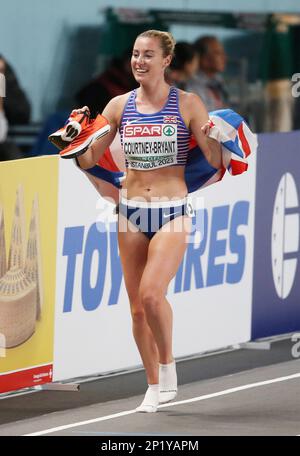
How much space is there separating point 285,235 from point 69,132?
3.45 metres

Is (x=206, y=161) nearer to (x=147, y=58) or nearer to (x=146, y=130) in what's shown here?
(x=146, y=130)

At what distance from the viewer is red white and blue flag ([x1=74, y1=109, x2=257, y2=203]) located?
8.81m

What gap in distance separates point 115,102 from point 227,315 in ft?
8.90

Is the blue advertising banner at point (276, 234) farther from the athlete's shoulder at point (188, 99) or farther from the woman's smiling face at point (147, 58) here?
the woman's smiling face at point (147, 58)

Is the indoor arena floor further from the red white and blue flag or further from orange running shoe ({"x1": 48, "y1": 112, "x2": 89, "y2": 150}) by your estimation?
orange running shoe ({"x1": 48, "y1": 112, "x2": 89, "y2": 150})

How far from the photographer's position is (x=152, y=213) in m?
8.95

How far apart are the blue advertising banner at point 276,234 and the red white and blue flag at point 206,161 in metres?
2.29

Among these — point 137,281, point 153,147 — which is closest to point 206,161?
point 153,147

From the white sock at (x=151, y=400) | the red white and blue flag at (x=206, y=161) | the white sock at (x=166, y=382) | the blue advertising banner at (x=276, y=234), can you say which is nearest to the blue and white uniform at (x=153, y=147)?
the red white and blue flag at (x=206, y=161)

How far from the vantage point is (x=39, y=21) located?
49.2 ft

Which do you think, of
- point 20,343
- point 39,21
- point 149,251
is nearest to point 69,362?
point 20,343

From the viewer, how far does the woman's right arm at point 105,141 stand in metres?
8.95

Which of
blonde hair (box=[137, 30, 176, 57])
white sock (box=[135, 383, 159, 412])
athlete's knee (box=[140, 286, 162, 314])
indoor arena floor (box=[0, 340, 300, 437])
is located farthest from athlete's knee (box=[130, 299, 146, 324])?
blonde hair (box=[137, 30, 176, 57])

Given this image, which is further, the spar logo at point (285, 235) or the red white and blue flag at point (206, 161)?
the spar logo at point (285, 235)
